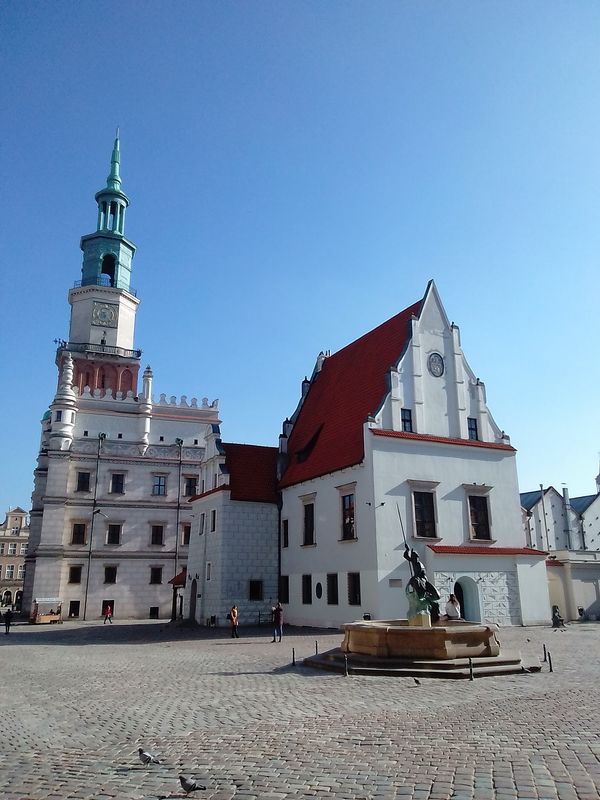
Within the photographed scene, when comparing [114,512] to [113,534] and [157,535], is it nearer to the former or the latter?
[113,534]

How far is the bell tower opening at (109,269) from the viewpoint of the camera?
2288 inches

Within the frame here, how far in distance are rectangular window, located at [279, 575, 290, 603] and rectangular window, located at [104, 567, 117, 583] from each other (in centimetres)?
1754

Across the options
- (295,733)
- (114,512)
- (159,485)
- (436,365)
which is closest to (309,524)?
(436,365)

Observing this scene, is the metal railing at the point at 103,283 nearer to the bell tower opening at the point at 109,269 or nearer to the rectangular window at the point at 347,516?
the bell tower opening at the point at 109,269

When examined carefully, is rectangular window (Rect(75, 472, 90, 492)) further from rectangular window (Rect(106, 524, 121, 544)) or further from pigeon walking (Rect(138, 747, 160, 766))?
pigeon walking (Rect(138, 747, 160, 766))

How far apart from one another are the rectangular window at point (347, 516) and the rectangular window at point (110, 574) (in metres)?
24.0

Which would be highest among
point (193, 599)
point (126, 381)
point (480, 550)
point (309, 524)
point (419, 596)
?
point (126, 381)

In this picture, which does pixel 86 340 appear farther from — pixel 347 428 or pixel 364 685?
pixel 364 685

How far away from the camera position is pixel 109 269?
58.7 m

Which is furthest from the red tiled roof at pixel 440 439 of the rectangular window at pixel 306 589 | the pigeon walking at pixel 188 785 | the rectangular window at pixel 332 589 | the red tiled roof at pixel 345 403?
the pigeon walking at pixel 188 785

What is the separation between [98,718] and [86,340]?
1897 inches

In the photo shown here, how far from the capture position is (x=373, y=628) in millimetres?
16766

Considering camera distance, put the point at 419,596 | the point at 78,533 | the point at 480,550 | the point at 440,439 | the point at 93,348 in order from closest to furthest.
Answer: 1. the point at 419,596
2. the point at 480,550
3. the point at 440,439
4. the point at 78,533
5. the point at 93,348

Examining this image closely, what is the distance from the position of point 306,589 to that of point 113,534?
20.9m
